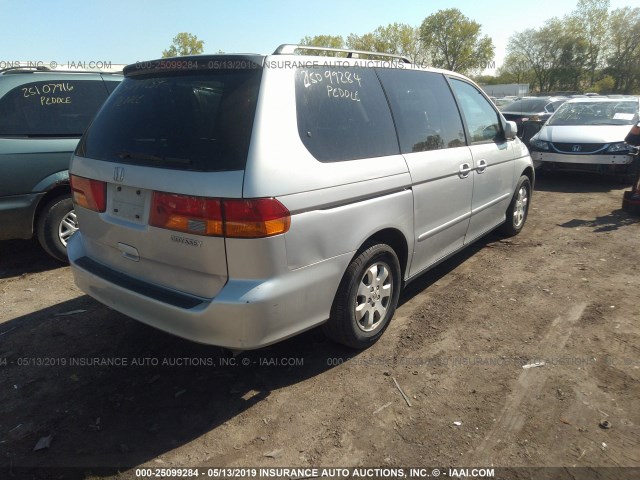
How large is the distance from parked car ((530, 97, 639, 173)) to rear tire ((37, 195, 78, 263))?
8.10 meters

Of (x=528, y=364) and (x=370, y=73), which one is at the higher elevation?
(x=370, y=73)

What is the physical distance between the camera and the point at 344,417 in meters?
2.61

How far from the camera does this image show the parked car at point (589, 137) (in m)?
A: 8.14

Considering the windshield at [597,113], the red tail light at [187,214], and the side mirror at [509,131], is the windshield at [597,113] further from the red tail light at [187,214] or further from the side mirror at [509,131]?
the red tail light at [187,214]

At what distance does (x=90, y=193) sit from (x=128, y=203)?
43 centimetres

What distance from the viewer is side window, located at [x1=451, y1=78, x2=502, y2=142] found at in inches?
167

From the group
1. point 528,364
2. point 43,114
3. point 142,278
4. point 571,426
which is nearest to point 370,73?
point 142,278

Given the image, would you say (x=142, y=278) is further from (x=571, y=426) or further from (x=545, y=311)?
(x=545, y=311)

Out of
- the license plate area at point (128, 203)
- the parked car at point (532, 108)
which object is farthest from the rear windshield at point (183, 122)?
the parked car at point (532, 108)

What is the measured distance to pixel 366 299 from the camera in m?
3.10

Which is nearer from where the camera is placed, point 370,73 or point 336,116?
point 336,116

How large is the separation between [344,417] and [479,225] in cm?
266

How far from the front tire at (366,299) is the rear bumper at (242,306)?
0.47ft

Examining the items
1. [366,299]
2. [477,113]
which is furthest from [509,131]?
[366,299]
